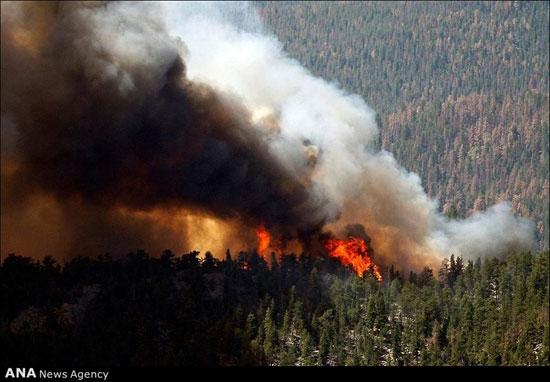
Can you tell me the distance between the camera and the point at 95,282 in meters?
190

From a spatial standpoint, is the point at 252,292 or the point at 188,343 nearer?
the point at 188,343

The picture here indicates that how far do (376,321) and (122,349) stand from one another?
3759 cm

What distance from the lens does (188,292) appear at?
627ft

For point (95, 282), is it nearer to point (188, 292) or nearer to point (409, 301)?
point (188, 292)

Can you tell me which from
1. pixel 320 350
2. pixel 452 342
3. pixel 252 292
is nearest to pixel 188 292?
pixel 252 292

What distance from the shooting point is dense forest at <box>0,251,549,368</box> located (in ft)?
575

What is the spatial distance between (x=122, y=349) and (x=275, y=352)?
2148cm

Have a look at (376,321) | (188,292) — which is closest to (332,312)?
(376,321)

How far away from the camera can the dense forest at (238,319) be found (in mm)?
175125

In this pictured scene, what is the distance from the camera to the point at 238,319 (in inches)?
7259

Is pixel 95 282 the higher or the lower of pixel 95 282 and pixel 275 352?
the higher

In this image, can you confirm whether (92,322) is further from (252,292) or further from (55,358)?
(252,292)

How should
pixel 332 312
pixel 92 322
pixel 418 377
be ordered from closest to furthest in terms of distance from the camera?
pixel 418 377 < pixel 92 322 < pixel 332 312

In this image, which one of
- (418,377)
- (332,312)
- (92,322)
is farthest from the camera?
(332,312)
